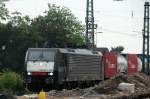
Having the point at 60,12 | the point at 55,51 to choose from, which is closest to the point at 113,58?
the point at 60,12

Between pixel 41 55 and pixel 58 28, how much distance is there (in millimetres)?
24481

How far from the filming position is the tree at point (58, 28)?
181 feet

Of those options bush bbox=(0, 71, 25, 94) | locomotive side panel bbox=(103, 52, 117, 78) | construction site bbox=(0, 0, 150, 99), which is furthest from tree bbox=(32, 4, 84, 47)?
bush bbox=(0, 71, 25, 94)

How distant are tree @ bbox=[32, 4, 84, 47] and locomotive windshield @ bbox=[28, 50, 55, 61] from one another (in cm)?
1921

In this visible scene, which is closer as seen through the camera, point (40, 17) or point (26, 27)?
point (26, 27)

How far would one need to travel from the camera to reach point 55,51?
3375 cm

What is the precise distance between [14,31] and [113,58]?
9.85 m

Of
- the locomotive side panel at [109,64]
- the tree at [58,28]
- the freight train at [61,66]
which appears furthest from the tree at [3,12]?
the freight train at [61,66]

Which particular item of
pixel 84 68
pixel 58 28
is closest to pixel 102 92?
pixel 84 68

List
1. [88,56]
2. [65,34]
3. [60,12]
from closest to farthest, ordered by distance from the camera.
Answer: [88,56] → [65,34] → [60,12]

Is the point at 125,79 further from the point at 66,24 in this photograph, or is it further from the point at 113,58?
the point at 66,24

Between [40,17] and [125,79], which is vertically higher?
[40,17]

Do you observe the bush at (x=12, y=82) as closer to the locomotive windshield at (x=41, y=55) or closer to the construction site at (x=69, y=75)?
the construction site at (x=69, y=75)

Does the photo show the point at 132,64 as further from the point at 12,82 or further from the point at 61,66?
the point at 12,82
